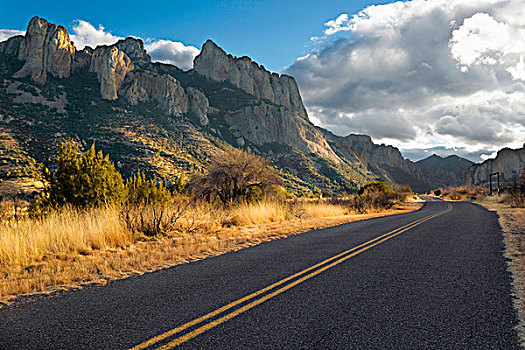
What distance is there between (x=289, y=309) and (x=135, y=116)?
3788 inches

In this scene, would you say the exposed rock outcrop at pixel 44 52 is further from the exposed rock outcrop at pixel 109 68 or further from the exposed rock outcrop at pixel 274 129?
the exposed rock outcrop at pixel 274 129

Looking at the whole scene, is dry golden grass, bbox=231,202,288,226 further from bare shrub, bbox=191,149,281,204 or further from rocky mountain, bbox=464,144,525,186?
rocky mountain, bbox=464,144,525,186

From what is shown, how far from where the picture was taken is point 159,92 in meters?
118

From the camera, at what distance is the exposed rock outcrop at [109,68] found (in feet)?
333

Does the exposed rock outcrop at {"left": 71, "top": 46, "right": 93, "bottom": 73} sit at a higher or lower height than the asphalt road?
higher

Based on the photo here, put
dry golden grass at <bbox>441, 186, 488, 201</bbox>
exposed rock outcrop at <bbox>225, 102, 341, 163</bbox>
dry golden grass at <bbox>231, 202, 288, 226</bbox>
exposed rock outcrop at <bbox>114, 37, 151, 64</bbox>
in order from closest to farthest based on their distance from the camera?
dry golden grass at <bbox>231, 202, 288, 226</bbox>, dry golden grass at <bbox>441, 186, 488, 201</bbox>, exposed rock outcrop at <bbox>225, 102, 341, 163</bbox>, exposed rock outcrop at <bbox>114, 37, 151, 64</bbox>

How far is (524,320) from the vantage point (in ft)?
12.8

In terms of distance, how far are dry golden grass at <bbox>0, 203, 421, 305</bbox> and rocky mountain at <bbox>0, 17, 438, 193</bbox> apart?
38084 mm

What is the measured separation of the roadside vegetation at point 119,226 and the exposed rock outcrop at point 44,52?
105866 mm

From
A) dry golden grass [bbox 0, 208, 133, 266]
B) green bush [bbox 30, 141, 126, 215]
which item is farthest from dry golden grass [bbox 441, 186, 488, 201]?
dry golden grass [bbox 0, 208, 133, 266]

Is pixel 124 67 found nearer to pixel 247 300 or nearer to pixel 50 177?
pixel 50 177

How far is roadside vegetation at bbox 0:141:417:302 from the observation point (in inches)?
260

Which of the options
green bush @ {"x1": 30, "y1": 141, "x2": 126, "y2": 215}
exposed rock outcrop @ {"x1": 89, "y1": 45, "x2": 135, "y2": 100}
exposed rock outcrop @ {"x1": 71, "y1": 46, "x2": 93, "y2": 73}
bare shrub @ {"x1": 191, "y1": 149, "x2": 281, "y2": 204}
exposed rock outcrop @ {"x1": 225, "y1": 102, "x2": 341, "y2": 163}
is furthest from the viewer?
exposed rock outcrop @ {"x1": 225, "y1": 102, "x2": 341, "y2": 163}

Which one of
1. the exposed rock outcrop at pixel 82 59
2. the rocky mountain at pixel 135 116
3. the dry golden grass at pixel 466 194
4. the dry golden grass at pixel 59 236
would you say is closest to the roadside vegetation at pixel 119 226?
the dry golden grass at pixel 59 236
